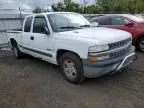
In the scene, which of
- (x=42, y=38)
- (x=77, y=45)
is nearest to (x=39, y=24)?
(x=42, y=38)

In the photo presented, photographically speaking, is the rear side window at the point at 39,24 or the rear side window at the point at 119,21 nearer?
the rear side window at the point at 39,24

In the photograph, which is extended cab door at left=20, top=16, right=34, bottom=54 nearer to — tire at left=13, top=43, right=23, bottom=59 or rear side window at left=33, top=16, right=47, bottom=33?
rear side window at left=33, top=16, right=47, bottom=33

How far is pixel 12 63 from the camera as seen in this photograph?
7.46 metres

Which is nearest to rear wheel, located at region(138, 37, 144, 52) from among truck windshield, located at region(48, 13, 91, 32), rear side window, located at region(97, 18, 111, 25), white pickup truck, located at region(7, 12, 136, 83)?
rear side window, located at region(97, 18, 111, 25)

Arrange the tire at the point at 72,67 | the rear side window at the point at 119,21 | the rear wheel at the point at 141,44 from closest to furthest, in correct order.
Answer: the tire at the point at 72,67
the rear wheel at the point at 141,44
the rear side window at the point at 119,21

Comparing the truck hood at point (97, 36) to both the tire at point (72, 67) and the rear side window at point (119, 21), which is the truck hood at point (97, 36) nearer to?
the tire at point (72, 67)

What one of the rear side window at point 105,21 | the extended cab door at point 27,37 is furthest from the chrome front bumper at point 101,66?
the rear side window at point 105,21

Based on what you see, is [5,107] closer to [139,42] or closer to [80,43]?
[80,43]

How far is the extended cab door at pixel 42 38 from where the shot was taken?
549 cm

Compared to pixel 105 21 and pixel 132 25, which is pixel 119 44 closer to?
pixel 132 25

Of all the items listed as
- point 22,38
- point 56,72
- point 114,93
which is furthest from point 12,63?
point 114,93

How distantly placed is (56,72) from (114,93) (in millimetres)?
2147

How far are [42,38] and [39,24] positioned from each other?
1.82 ft

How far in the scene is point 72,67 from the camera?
4914mm
